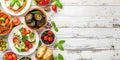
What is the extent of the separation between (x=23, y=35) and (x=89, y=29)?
1.49ft

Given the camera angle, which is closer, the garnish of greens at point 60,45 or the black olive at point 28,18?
the black olive at point 28,18

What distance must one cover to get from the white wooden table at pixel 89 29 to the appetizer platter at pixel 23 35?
77 mm

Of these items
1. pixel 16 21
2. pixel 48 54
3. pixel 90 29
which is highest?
pixel 16 21

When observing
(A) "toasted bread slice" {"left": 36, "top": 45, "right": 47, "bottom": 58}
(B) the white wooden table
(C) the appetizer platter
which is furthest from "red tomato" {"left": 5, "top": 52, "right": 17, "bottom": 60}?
(B) the white wooden table

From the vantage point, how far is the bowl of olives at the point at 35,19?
229 centimetres

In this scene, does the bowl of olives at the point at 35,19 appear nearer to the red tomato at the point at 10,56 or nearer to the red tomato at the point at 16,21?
the red tomato at the point at 16,21

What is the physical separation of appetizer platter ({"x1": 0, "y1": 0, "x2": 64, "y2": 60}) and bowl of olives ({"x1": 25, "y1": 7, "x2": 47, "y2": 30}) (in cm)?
2

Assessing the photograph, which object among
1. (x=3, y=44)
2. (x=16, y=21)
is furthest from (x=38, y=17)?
(x=3, y=44)

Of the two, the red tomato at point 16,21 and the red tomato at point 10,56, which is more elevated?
the red tomato at point 16,21

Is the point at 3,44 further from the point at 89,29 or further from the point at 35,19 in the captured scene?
the point at 89,29

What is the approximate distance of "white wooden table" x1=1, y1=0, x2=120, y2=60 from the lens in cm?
243

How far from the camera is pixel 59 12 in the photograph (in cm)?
242

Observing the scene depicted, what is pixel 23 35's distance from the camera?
2.38 m

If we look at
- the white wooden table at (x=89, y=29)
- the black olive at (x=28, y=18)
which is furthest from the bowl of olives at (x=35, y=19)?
the white wooden table at (x=89, y=29)
